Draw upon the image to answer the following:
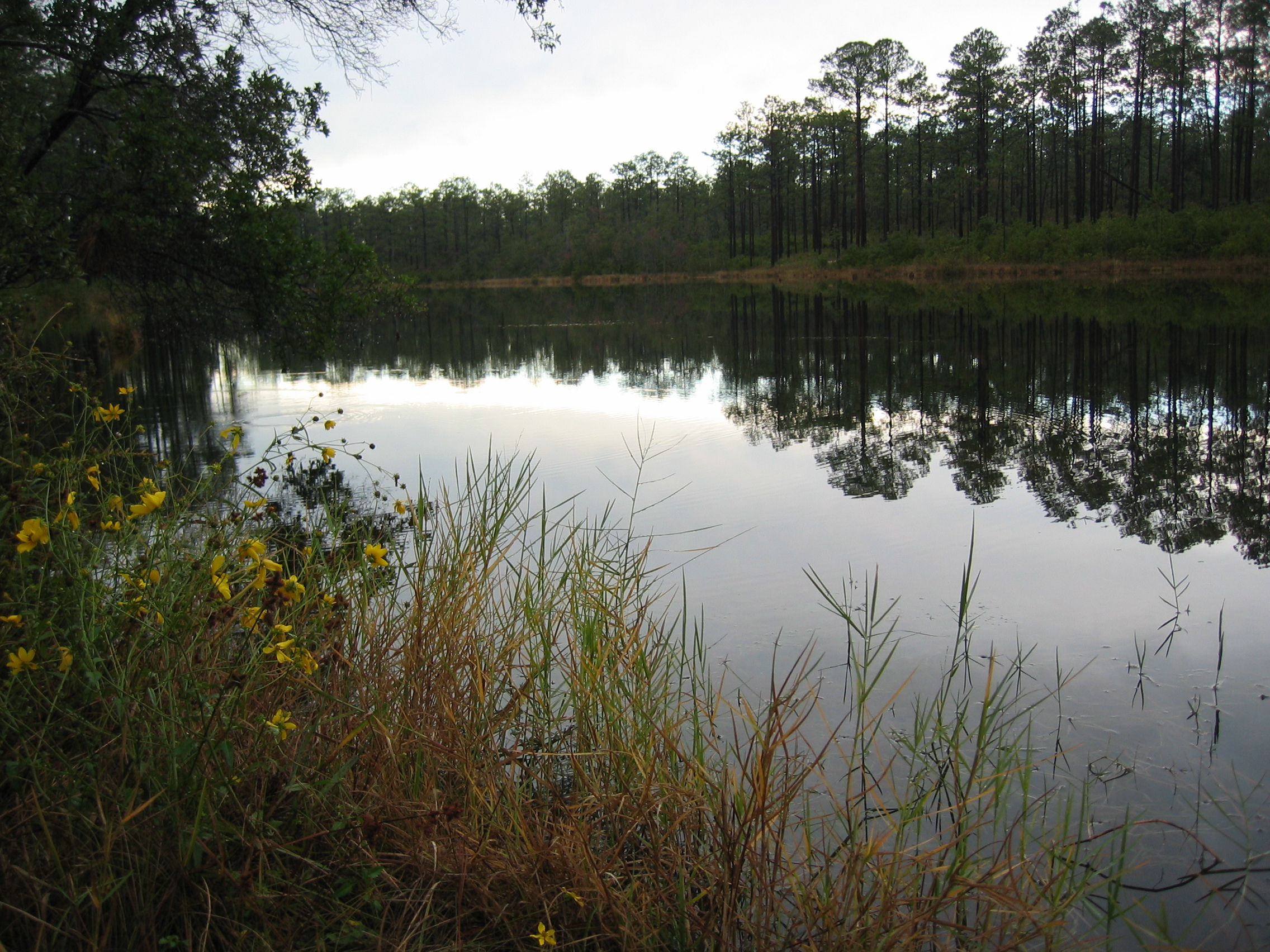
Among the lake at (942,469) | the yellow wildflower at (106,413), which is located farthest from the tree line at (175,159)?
the yellow wildflower at (106,413)

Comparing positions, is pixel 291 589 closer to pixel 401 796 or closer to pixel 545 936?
pixel 401 796

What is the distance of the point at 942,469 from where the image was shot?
26.6 feet

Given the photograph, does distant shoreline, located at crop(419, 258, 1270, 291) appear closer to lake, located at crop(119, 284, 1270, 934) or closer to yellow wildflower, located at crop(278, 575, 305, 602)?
lake, located at crop(119, 284, 1270, 934)

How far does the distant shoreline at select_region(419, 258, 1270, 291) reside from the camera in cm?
2973

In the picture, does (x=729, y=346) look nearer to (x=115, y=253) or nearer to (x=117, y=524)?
(x=115, y=253)

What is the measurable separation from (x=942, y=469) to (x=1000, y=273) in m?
Result: 32.3

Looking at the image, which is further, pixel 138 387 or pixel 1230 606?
pixel 138 387

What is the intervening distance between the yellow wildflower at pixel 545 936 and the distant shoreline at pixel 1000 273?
30.5 meters

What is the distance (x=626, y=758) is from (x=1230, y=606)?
11.9 ft

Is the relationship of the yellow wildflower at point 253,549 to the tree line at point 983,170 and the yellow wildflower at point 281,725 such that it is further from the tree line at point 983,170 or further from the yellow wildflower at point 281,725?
the tree line at point 983,170

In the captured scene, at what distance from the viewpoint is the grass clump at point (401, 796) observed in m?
1.97

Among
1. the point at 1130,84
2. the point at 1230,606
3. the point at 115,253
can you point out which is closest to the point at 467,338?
the point at 115,253

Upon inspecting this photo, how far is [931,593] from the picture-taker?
512 centimetres

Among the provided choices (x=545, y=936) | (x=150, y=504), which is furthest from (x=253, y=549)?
(x=545, y=936)
